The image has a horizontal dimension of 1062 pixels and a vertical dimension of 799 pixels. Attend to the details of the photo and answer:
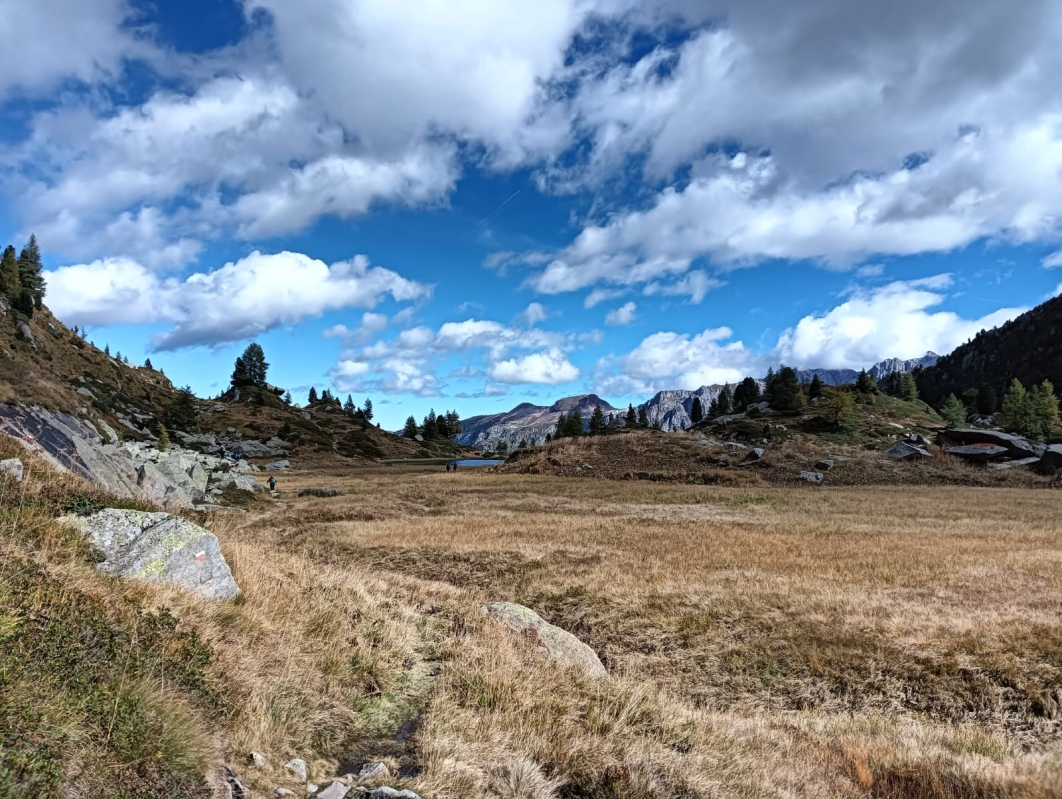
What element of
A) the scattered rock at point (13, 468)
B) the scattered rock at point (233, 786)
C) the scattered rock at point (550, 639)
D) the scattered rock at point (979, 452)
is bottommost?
the scattered rock at point (979, 452)

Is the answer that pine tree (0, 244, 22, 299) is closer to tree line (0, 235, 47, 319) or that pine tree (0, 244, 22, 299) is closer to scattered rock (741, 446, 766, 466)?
tree line (0, 235, 47, 319)

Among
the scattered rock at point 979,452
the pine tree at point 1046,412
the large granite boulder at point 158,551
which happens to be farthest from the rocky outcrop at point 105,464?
the pine tree at point 1046,412

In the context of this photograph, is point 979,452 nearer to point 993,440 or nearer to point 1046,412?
point 993,440

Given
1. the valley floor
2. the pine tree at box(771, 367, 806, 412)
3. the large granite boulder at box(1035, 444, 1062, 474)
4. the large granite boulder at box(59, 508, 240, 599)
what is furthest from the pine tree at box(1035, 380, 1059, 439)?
the large granite boulder at box(59, 508, 240, 599)

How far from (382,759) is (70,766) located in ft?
8.63

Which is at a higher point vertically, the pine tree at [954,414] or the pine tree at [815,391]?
the pine tree at [815,391]

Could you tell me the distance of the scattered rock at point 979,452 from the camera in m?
53.5

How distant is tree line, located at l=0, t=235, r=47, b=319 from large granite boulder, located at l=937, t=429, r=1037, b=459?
14178 centimetres

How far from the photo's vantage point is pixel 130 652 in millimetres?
5254

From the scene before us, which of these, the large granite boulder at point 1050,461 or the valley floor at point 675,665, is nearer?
the valley floor at point 675,665

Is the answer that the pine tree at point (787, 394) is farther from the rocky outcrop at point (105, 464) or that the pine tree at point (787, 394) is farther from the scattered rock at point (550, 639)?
the scattered rock at point (550, 639)

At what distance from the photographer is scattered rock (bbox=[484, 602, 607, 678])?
30.5 ft

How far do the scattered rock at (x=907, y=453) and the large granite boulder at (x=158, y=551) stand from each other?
199 ft

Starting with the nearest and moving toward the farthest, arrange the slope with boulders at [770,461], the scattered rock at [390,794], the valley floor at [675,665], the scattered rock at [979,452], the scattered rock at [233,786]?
the scattered rock at [233,786]
the scattered rock at [390,794]
the valley floor at [675,665]
the slope with boulders at [770,461]
the scattered rock at [979,452]
